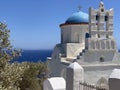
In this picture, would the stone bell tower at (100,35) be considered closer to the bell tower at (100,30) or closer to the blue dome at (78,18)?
the bell tower at (100,30)

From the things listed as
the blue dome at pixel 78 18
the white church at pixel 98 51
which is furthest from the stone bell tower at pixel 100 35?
the blue dome at pixel 78 18

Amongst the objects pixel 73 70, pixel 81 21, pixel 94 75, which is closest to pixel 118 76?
pixel 73 70

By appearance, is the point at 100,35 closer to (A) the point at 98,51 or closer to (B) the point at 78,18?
(A) the point at 98,51

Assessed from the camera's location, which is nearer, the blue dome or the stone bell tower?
the stone bell tower

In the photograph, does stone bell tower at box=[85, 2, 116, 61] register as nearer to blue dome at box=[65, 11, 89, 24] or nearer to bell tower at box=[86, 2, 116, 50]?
bell tower at box=[86, 2, 116, 50]

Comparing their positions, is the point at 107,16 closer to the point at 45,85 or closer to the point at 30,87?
the point at 30,87

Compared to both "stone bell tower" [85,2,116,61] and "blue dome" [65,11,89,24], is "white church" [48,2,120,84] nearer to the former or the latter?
"stone bell tower" [85,2,116,61]

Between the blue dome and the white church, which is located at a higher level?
the blue dome

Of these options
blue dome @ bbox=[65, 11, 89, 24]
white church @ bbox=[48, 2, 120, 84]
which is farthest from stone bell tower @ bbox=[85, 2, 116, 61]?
blue dome @ bbox=[65, 11, 89, 24]

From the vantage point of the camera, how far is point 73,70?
26.0ft

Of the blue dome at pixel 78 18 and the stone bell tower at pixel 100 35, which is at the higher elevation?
the blue dome at pixel 78 18

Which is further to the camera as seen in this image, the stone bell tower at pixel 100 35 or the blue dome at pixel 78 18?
the blue dome at pixel 78 18

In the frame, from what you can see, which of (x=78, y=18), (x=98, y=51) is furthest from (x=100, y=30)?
(x=78, y=18)

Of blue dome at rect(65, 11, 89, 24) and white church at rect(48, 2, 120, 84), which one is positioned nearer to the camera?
white church at rect(48, 2, 120, 84)
